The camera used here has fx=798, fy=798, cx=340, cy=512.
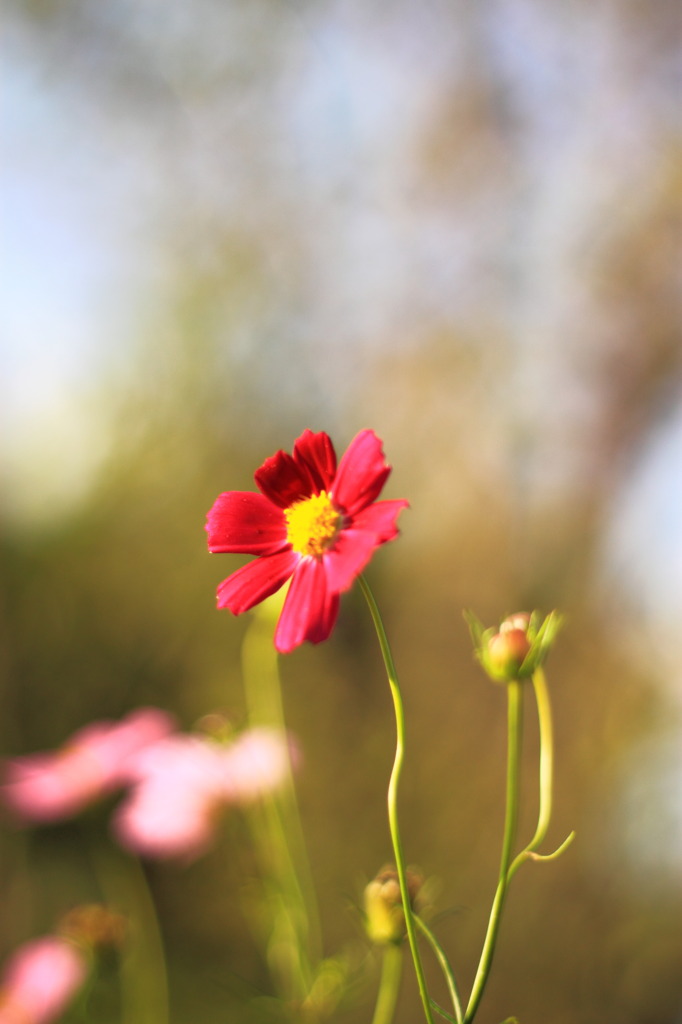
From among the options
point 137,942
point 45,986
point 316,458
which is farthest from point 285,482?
point 137,942

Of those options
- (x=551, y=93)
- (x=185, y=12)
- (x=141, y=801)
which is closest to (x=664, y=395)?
(x=551, y=93)

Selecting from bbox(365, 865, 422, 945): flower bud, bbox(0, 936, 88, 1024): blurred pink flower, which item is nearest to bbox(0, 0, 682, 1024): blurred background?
bbox(0, 936, 88, 1024): blurred pink flower

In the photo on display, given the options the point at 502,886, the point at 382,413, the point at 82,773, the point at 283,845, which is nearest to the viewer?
the point at 502,886

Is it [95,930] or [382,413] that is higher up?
[382,413]

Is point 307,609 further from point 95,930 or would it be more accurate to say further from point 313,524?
point 95,930

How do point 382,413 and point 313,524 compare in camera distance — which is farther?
point 382,413

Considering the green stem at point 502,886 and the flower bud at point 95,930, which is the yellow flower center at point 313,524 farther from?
the flower bud at point 95,930
